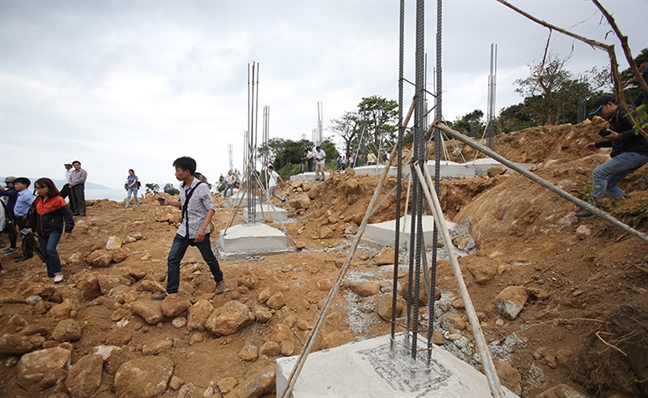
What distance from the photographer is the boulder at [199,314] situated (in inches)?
130

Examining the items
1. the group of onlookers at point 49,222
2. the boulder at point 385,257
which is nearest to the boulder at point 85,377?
the group of onlookers at point 49,222

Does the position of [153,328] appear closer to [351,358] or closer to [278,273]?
[278,273]

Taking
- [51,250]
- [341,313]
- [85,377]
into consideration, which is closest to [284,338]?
[341,313]

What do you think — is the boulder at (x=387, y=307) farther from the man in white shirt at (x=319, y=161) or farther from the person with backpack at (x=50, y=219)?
the man in white shirt at (x=319, y=161)

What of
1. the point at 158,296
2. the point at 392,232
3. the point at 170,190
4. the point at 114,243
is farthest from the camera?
the point at 170,190

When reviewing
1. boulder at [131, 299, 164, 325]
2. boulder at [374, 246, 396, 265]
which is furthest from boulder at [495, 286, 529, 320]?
boulder at [131, 299, 164, 325]

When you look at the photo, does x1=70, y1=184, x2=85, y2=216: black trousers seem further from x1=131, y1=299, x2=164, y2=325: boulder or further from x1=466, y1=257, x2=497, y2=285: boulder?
x1=466, y1=257, x2=497, y2=285: boulder

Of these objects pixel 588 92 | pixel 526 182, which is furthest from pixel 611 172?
pixel 588 92

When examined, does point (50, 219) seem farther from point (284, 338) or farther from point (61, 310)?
point (284, 338)

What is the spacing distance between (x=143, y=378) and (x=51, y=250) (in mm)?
2604

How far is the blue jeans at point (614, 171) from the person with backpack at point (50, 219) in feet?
20.2

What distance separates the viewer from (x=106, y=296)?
374 centimetres

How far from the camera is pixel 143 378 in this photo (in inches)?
107

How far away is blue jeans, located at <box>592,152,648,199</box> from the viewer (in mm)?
3236
